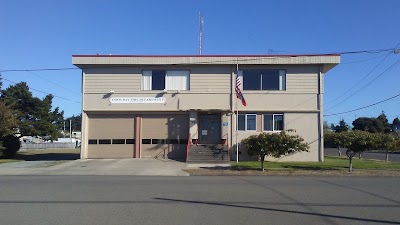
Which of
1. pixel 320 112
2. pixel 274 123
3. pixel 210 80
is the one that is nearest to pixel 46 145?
pixel 210 80

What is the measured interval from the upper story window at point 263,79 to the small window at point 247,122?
207cm

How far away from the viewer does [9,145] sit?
37.2 metres

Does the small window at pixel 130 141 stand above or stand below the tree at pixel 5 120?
below

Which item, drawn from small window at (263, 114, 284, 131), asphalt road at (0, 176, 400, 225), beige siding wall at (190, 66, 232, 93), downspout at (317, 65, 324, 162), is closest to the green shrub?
beige siding wall at (190, 66, 232, 93)

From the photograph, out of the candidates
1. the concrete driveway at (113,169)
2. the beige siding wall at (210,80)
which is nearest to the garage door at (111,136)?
the concrete driveway at (113,169)

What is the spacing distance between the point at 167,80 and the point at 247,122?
263 inches

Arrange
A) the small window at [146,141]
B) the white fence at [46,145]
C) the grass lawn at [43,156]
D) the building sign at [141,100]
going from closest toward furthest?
the building sign at [141,100] → the small window at [146,141] → the grass lawn at [43,156] → the white fence at [46,145]

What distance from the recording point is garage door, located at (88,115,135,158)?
3142 cm

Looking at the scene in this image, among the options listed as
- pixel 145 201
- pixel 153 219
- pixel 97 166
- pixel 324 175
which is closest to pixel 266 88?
pixel 324 175

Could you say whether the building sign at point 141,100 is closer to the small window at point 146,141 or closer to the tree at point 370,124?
the small window at point 146,141

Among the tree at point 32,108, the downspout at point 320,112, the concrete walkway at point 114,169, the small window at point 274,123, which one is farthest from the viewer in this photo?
the tree at point 32,108

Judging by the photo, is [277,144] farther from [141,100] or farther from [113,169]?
[141,100]

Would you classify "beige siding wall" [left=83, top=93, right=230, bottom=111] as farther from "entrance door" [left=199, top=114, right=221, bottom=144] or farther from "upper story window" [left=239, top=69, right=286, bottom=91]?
"upper story window" [left=239, top=69, right=286, bottom=91]

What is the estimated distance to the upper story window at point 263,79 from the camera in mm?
30891
